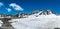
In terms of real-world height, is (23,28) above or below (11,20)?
below

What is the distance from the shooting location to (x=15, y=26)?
1799 mm

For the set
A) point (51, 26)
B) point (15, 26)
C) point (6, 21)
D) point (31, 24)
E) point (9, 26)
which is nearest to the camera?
point (51, 26)

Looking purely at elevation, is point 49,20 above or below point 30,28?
above

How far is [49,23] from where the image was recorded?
1.53 meters

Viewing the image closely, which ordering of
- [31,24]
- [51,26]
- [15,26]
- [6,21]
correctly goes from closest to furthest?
1. [51,26]
2. [31,24]
3. [15,26]
4. [6,21]

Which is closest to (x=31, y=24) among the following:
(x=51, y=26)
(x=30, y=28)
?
(x=30, y=28)

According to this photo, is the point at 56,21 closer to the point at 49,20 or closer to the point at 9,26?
the point at 49,20

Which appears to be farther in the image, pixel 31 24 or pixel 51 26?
pixel 31 24

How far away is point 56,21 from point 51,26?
12 cm

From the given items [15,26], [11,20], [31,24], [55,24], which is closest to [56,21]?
[55,24]

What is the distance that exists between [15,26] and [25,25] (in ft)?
0.69

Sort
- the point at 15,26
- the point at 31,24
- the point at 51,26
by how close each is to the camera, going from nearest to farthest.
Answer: the point at 51,26 < the point at 31,24 < the point at 15,26

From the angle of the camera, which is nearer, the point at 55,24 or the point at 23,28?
the point at 55,24

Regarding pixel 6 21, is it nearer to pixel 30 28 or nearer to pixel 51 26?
pixel 30 28
